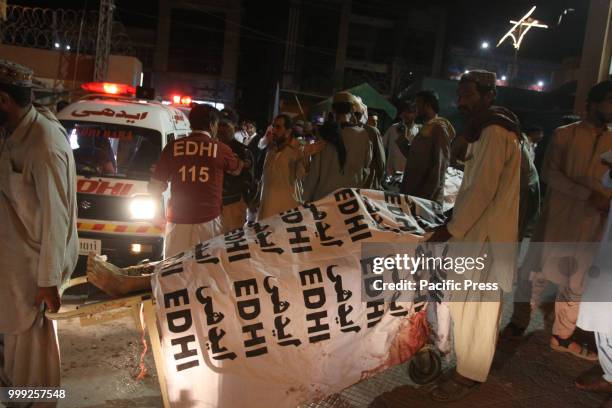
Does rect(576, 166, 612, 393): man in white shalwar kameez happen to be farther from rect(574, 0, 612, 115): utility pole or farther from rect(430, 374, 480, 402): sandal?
rect(574, 0, 612, 115): utility pole

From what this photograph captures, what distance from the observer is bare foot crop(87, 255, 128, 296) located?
3035mm

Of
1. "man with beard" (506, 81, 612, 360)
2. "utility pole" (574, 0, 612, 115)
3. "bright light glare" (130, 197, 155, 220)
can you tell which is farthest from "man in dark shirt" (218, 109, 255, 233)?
"utility pole" (574, 0, 612, 115)

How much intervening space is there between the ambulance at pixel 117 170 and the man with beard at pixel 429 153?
260 cm

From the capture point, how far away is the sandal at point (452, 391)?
380cm

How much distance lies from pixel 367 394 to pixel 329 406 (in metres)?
0.38

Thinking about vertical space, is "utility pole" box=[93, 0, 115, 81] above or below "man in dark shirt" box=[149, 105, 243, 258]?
above

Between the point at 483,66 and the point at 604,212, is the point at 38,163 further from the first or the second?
the point at 483,66

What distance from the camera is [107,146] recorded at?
6.59 meters

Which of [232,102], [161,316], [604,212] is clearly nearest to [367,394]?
[161,316]

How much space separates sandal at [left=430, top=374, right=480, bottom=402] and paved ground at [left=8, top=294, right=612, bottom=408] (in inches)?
2.9

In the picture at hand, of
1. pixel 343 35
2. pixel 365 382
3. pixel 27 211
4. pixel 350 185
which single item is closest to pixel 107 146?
pixel 350 185

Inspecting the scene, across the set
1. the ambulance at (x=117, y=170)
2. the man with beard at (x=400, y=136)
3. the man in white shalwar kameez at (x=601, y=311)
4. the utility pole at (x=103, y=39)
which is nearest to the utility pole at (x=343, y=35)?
the utility pole at (x=103, y=39)

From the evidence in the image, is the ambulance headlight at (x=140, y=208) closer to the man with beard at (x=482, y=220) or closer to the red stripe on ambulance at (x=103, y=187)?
the red stripe on ambulance at (x=103, y=187)

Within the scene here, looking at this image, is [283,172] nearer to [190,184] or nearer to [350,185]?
[350,185]
